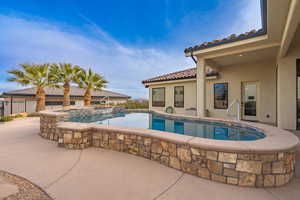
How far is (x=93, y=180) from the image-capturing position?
2.58 m

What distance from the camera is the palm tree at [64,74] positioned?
1217 cm

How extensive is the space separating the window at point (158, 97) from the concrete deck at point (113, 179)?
8710 mm

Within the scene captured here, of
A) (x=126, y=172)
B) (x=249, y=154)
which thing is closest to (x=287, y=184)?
(x=249, y=154)

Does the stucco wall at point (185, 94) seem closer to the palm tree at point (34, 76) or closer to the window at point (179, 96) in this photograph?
the window at point (179, 96)

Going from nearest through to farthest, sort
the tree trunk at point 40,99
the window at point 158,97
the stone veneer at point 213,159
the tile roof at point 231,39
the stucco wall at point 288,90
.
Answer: the stone veneer at point 213,159 → the tile roof at point 231,39 → the stucco wall at point 288,90 → the window at point 158,97 → the tree trunk at point 40,99

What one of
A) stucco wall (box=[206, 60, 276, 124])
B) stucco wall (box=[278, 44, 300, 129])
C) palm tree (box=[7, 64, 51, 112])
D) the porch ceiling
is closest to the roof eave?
the porch ceiling

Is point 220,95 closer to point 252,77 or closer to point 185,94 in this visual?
point 252,77

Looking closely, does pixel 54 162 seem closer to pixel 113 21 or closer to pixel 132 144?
pixel 132 144

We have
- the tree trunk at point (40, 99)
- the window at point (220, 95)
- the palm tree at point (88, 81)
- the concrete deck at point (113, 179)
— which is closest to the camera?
the concrete deck at point (113, 179)

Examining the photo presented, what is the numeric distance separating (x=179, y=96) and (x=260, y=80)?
522cm

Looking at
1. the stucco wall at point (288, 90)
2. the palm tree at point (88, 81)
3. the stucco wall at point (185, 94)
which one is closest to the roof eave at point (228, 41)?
the stucco wall at point (288, 90)

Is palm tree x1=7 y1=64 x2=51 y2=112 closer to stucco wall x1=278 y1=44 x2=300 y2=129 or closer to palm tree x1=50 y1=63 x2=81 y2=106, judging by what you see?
palm tree x1=50 y1=63 x2=81 y2=106

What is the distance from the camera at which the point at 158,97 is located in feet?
40.7

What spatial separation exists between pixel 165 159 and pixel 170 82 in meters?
8.82
